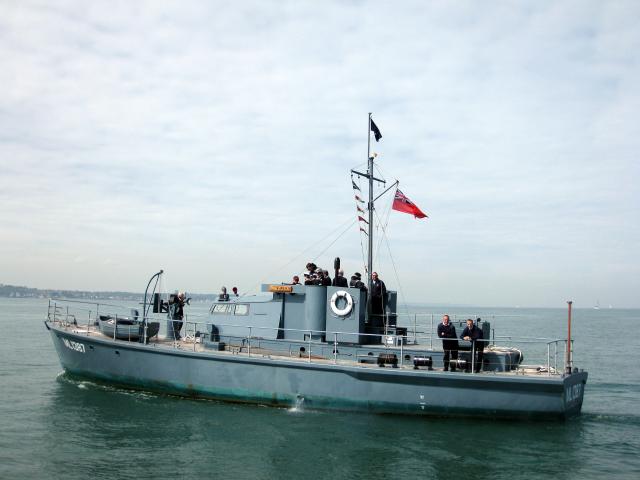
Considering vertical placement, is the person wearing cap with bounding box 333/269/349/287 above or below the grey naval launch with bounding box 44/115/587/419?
above

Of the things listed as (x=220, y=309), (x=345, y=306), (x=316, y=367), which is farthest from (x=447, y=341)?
(x=220, y=309)

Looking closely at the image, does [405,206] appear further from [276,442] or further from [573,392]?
[276,442]

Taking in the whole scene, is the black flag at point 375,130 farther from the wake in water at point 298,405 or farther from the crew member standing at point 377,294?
the wake in water at point 298,405

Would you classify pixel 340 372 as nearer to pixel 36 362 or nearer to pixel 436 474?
pixel 436 474

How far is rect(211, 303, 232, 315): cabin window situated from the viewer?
18553mm

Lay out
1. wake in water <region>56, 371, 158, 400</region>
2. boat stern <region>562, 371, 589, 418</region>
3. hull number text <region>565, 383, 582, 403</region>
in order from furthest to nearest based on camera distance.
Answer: wake in water <region>56, 371, 158, 400</region>
hull number text <region>565, 383, 582, 403</region>
boat stern <region>562, 371, 589, 418</region>

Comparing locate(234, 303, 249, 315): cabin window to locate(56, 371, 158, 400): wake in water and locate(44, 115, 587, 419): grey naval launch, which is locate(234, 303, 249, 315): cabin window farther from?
locate(56, 371, 158, 400): wake in water

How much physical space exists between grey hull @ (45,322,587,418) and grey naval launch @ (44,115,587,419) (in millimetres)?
29

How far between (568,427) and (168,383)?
37.7ft

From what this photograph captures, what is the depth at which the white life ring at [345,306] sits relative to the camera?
54.6ft

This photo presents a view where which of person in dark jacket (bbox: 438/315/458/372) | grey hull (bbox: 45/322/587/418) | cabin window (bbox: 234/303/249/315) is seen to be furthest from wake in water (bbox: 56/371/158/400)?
person in dark jacket (bbox: 438/315/458/372)

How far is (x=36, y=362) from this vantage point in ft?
87.0

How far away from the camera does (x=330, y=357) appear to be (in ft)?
54.3

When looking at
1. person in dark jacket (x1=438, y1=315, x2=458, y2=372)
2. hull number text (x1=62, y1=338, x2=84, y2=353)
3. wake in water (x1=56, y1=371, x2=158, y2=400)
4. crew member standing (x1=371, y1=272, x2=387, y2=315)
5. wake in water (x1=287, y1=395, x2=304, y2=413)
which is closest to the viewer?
person in dark jacket (x1=438, y1=315, x2=458, y2=372)
